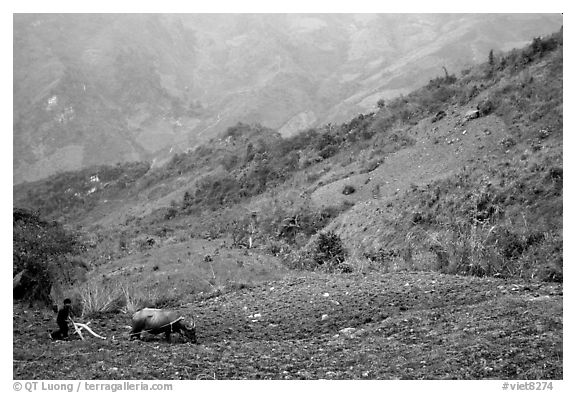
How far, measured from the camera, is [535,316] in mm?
9164

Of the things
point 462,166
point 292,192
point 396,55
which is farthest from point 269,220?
point 396,55

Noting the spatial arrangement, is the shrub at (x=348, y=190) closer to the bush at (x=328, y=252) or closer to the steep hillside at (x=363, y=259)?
the steep hillside at (x=363, y=259)

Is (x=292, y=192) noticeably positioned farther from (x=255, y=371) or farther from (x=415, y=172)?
(x=255, y=371)

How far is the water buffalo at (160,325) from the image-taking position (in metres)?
10.0

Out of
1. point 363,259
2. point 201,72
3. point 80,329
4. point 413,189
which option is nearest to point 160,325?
point 80,329

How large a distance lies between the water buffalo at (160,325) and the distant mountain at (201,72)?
82.3 metres

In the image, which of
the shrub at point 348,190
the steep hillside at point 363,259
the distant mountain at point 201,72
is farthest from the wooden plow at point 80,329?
the distant mountain at point 201,72

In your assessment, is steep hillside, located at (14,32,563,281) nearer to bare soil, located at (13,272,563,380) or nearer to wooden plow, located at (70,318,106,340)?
bare soil, located at (13,272,563,380)

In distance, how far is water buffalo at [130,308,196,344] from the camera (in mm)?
10047

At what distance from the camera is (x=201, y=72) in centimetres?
16375

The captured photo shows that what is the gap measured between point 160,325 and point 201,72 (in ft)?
529

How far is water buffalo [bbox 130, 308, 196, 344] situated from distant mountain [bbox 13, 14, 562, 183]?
3239 inches

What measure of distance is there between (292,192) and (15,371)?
25.3 metres

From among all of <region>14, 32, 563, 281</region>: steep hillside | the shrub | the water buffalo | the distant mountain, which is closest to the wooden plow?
the water buffalo
